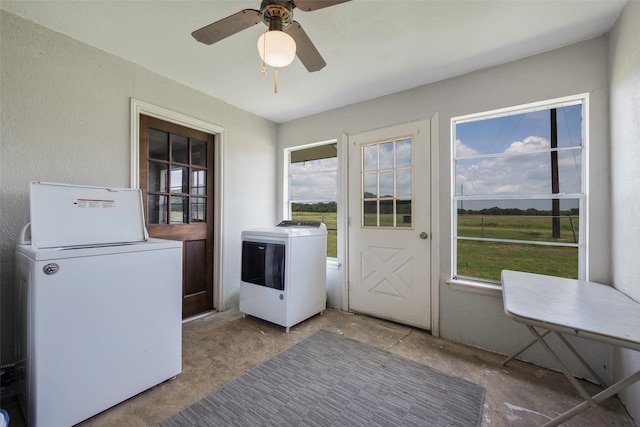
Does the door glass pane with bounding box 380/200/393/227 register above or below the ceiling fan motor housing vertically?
below

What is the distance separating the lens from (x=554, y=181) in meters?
2.11

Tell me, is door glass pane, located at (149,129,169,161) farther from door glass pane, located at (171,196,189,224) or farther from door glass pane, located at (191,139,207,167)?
door glass pane, located at (171,196,189,224)

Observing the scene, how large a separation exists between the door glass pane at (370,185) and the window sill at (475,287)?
119 centimetres

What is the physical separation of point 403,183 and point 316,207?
1213 millimetres

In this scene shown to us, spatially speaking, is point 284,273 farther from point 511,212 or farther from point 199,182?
point 511,212

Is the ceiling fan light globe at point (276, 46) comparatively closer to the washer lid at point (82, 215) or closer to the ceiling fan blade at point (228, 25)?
the ceiling fan blade at point (228, 25)

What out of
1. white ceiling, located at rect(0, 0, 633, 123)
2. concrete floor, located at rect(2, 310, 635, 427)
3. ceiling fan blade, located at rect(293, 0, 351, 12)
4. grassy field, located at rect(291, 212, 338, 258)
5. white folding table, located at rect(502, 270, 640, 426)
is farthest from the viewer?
grassy field, located at rect(291, 212, 338, 258)

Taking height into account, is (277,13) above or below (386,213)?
above

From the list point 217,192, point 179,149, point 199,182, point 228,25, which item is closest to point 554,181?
point 228,25

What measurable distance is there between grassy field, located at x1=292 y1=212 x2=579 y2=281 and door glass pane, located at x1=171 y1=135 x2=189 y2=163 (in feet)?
5.37

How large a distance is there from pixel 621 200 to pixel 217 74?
324cm

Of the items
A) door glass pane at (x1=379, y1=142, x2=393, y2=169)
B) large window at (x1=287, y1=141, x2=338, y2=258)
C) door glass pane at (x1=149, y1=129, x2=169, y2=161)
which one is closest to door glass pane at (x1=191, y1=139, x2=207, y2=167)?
door glass pane at (x1=149, y1=129, x2=169, y2=161)

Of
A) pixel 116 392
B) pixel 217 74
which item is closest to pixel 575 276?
pixel 116 392

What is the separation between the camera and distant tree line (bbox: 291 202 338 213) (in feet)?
10.9
